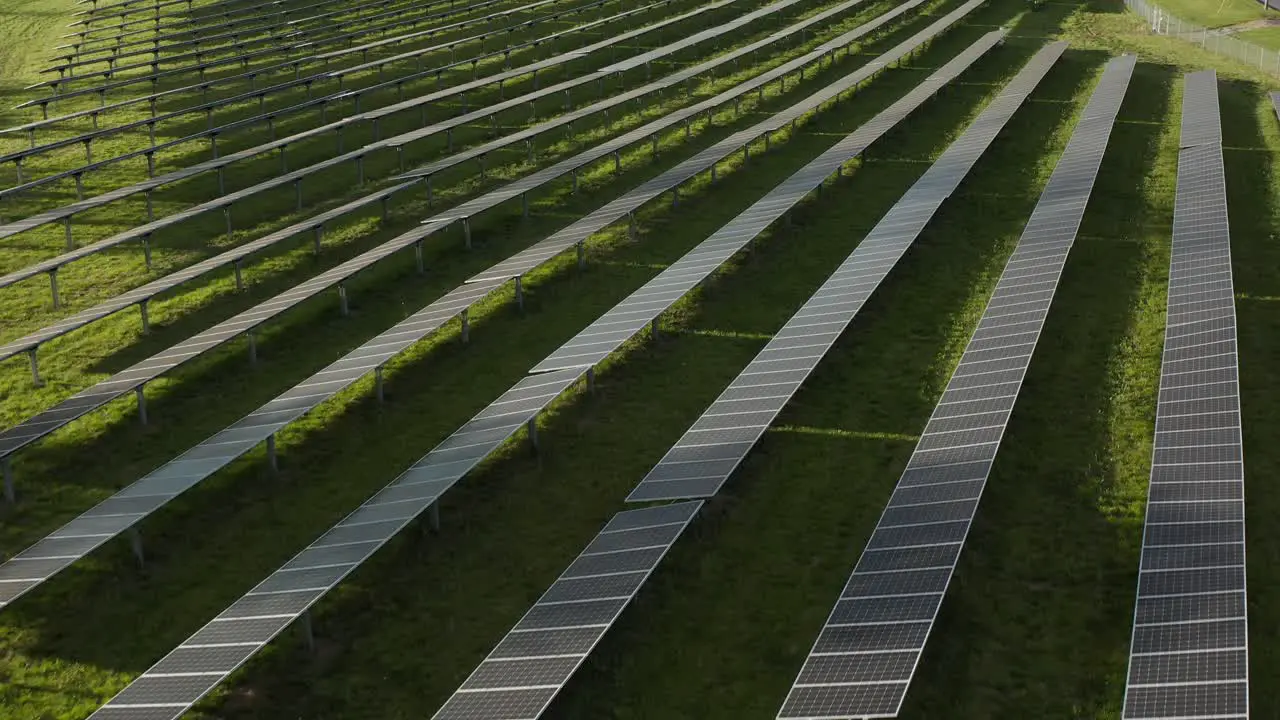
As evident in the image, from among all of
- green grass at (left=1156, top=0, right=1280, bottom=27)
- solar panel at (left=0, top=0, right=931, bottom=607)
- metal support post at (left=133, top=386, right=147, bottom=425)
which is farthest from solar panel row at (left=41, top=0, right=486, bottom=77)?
green grass at (left=1156, top=0, right=1280, bottom=27)

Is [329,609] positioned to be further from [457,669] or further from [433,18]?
[433,18]

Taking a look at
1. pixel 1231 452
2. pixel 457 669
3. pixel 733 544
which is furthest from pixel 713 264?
pixel 457 669

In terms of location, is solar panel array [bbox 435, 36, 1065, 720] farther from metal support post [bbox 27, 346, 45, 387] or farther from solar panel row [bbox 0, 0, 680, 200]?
solar panel row [bbox 0, 0, 680, 200]

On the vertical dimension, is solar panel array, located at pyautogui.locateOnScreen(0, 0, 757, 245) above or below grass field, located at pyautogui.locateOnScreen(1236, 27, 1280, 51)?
above

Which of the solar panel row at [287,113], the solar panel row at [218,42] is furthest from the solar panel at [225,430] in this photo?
the solar panel row at [218,42]

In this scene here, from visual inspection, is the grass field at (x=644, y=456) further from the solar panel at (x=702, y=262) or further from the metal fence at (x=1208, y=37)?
the metal fence at (x=1208, y=37)

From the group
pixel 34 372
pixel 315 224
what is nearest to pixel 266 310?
pixel 34 372

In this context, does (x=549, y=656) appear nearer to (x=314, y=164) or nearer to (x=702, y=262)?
(x=702, y=262)
